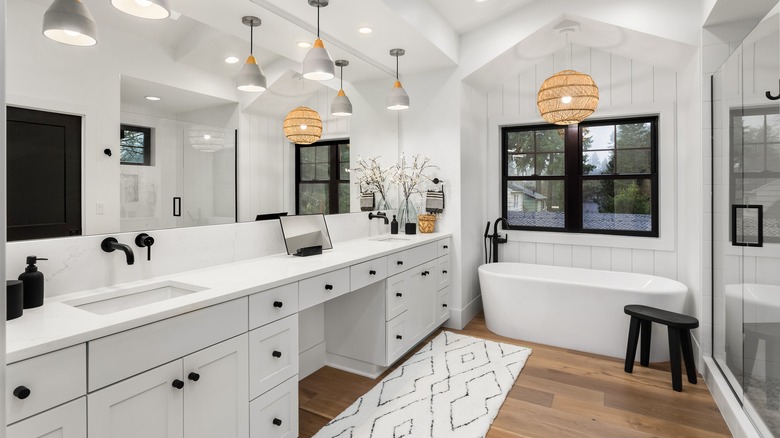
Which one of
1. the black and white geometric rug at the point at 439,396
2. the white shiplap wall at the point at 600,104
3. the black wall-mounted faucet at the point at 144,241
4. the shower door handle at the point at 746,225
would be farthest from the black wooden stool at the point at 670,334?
the black wall-mounted faucet at the point at 144,241

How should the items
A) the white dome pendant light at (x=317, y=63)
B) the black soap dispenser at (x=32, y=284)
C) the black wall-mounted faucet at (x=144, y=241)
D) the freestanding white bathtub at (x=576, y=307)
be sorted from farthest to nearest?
the freestanding white bathtub at (x=576, y=307) → the white dome pendant light at (x=317, y=63) → the black wall-mounted faucet at (x=144, y=241) → the black soap dispenser at (x=32, y=284)

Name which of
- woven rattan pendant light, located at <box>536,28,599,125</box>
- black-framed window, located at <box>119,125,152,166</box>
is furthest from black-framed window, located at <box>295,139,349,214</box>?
woven rattan pendant light, located at <box>536,28,599,125</box>

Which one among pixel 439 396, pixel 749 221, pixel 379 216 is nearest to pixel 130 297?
pixel 439 396

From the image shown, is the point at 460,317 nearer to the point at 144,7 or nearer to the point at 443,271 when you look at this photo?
the point at 443,271

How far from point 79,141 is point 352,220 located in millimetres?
2053

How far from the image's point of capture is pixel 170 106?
75.7 inches

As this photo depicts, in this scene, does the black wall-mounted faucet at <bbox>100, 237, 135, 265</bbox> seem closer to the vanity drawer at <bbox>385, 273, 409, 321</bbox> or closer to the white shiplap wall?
the vanity drawer at <bbox>385, 273, 409, 321</bbox>

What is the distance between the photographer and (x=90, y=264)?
1638 mm

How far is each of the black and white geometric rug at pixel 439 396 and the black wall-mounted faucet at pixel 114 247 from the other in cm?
130

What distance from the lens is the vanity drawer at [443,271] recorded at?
355 cm

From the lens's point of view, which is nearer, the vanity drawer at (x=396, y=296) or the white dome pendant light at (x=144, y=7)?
the white dome pendant light at (x=144, y=7)

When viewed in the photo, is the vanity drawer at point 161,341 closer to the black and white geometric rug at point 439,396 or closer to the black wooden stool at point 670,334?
the black and white geometric rug at point 439,396

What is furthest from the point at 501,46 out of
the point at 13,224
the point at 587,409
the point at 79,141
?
the point at 13,224

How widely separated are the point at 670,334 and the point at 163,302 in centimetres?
299
